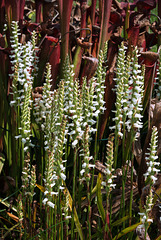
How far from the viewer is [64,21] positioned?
1883 millimetres

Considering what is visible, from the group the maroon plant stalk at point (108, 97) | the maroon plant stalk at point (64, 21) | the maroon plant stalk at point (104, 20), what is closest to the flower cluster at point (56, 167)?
the maroon plant stalk at point (108, 97)

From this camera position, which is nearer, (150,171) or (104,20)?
(150,171)

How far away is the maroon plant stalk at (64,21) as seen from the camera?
1862mm

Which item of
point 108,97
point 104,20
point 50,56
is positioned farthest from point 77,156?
point 104,20

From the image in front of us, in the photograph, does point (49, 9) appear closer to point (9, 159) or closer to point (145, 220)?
point (9, 159)

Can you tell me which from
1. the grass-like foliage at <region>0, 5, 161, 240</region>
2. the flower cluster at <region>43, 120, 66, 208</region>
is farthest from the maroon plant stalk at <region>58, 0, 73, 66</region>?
the flower cluster at <region>43, 120, 66, 208</region>

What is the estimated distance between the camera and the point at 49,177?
1.08 m

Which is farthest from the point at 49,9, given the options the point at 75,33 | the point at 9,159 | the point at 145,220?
the point at 145,220

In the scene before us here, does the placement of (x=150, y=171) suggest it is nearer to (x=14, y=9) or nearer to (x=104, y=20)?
(x=104, y=20)

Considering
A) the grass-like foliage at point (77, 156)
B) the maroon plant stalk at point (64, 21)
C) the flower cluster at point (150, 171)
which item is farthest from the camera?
the maroon plant stalk at point (64, 21)

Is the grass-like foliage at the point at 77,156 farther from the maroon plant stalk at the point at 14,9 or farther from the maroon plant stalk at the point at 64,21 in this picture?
the maroon plant stalk at the point at 14,9

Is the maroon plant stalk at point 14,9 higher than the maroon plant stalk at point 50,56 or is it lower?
higher

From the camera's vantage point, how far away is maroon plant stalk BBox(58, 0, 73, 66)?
1.86 meters

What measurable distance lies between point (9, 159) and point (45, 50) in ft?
2.12
